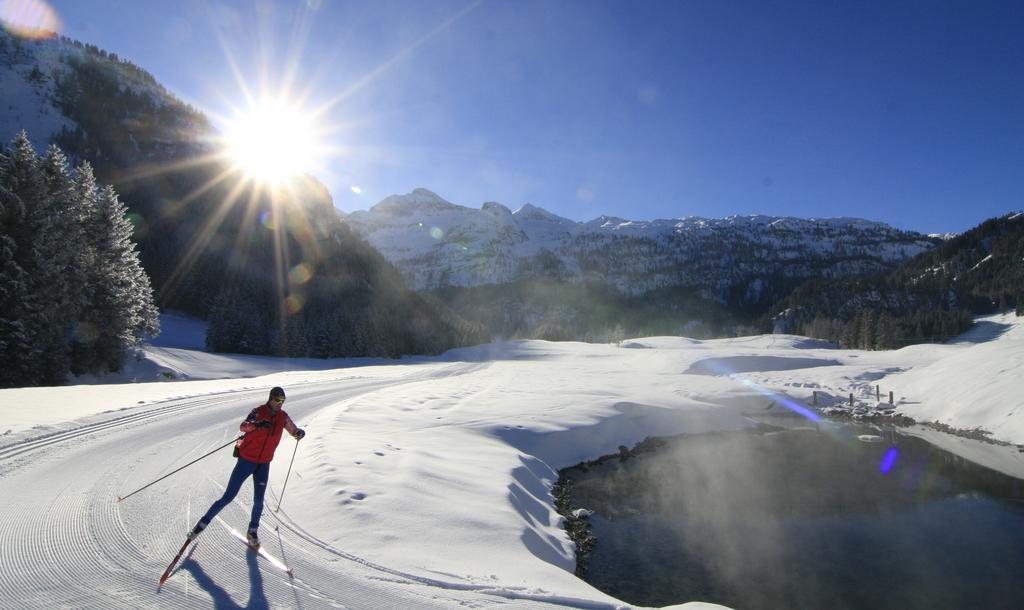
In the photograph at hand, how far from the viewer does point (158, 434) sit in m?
13.3

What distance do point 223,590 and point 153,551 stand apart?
1.59 m

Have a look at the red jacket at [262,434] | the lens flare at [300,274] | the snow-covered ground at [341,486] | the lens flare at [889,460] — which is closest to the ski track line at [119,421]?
the snow-covered ground at [341,486]

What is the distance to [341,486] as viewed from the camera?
371 inches

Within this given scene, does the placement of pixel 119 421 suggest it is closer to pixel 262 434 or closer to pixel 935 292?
pixel 262 434

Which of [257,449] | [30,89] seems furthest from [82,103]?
[257,449]

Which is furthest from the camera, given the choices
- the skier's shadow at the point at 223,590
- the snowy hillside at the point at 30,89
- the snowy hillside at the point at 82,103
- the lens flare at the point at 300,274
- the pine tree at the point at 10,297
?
the lens flare at the point at 300,274

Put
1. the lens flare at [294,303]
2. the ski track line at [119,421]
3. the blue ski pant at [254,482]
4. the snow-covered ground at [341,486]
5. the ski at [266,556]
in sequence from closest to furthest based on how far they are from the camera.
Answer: the snow-covered ground at [341,486] → the ski at [266,556] → the blue ski pant at [254,482] → the ski track line at [119,421] → the lens flare at [294,303]

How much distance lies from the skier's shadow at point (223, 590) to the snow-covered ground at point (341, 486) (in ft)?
0.09

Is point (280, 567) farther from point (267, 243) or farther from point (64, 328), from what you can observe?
point (267, 243)

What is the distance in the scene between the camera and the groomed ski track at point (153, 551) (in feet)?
17.7

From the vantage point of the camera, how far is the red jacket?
6730mm

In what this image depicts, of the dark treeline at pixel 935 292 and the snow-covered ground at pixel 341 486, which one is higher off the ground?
the dark treeline at pixel 935 292

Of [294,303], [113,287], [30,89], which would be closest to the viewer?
[113,287]

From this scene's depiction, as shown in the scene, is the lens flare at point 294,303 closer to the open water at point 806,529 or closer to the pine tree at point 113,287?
the pine tree at point 113,287
